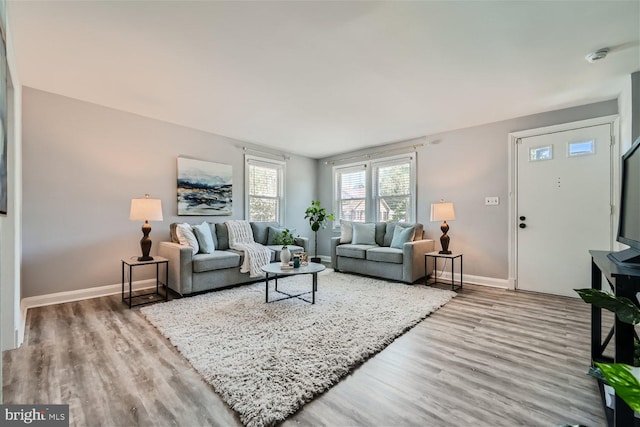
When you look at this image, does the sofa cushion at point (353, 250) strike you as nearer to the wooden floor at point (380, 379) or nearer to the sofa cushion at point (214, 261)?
the sofa cushion at point (214, 261)

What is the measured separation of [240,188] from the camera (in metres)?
4.92

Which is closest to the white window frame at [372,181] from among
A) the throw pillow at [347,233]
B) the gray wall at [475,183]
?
the gray wall at [475,183]

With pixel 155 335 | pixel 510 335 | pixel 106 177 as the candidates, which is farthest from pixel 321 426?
pixel 106 177

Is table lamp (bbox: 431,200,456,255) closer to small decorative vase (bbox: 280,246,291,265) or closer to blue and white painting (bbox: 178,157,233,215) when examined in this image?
small decorative vase (bbox: 280,246,291,265)

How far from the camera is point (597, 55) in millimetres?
2330

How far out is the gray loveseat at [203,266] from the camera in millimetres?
3287

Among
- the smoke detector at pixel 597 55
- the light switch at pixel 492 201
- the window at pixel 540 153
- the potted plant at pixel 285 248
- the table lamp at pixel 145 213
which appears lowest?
the potted plant at pixel 285 248

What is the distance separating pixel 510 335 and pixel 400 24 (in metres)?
2.62

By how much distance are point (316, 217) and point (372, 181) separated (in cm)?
152

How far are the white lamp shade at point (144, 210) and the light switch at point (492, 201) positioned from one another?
4.46 metres

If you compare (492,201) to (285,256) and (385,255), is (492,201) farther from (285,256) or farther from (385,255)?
(285,256)

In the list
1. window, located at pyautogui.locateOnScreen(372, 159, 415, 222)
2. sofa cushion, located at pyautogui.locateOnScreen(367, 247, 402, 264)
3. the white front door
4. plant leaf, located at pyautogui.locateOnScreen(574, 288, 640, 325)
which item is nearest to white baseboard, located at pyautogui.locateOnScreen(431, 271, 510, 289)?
the white front door

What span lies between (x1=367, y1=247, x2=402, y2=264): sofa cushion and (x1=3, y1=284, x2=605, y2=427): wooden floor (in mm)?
1442

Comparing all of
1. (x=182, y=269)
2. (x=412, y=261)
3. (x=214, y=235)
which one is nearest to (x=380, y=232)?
(x=412, y=261)
